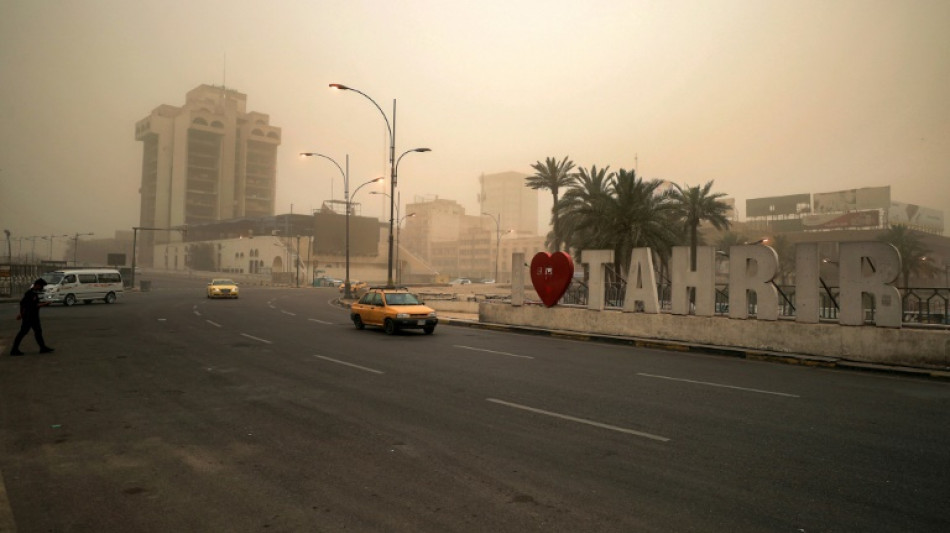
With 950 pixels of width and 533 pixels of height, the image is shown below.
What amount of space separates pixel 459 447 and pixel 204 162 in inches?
7254

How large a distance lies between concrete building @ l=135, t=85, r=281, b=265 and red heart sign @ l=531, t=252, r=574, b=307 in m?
161

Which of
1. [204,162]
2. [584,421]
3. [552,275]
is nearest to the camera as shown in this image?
[584,421]

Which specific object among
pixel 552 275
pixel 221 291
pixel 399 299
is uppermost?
pixel 552 275

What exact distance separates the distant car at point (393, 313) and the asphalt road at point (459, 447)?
6624 mm

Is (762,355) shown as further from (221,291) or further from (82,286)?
(221,291)

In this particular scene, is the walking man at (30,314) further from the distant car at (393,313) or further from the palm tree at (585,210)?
the palm tree at (585,210)

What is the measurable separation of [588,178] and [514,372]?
3407 centimetres

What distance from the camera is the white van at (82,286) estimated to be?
108 feet

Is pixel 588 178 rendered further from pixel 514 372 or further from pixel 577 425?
pixel 577 425

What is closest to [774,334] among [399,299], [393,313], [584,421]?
[584,421]

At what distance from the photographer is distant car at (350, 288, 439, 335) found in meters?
19.3

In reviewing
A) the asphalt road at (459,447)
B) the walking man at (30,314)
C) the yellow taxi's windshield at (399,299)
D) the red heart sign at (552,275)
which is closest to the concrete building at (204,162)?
the yellow taxi's windshield at (399,299)

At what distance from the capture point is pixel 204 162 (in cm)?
16788

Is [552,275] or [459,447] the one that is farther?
[552,275]
